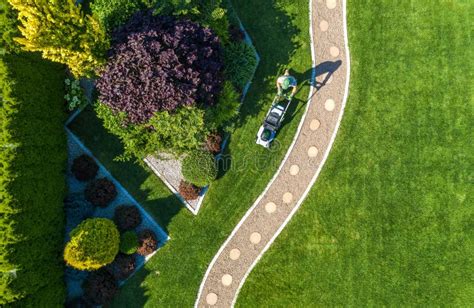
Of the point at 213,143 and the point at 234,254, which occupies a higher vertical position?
the point at 213,143

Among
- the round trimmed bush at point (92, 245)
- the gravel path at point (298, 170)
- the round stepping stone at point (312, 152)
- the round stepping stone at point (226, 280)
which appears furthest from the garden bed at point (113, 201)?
the round stepping stone at point (312, 152)

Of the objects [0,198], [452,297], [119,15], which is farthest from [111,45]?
[452,297]

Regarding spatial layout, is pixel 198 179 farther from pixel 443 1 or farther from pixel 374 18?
pixel 443 1

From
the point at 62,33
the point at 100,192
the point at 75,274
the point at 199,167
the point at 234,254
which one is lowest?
the point at 234,254

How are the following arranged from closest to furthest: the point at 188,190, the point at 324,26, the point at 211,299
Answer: the point at 188,190
the point at 211,299
the point at 324,26

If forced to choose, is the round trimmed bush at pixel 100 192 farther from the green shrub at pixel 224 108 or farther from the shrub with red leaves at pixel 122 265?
the green shrub at pixel 224 108

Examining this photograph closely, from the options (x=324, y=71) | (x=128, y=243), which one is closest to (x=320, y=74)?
(x=324, y=71)

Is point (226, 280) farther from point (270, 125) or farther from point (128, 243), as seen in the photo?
point (270, 125)

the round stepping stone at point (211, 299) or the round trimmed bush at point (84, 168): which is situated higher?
the round trimmed bush at point (84, 168)

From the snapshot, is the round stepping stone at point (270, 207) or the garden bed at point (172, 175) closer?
the garden bed at point (172, 175)
